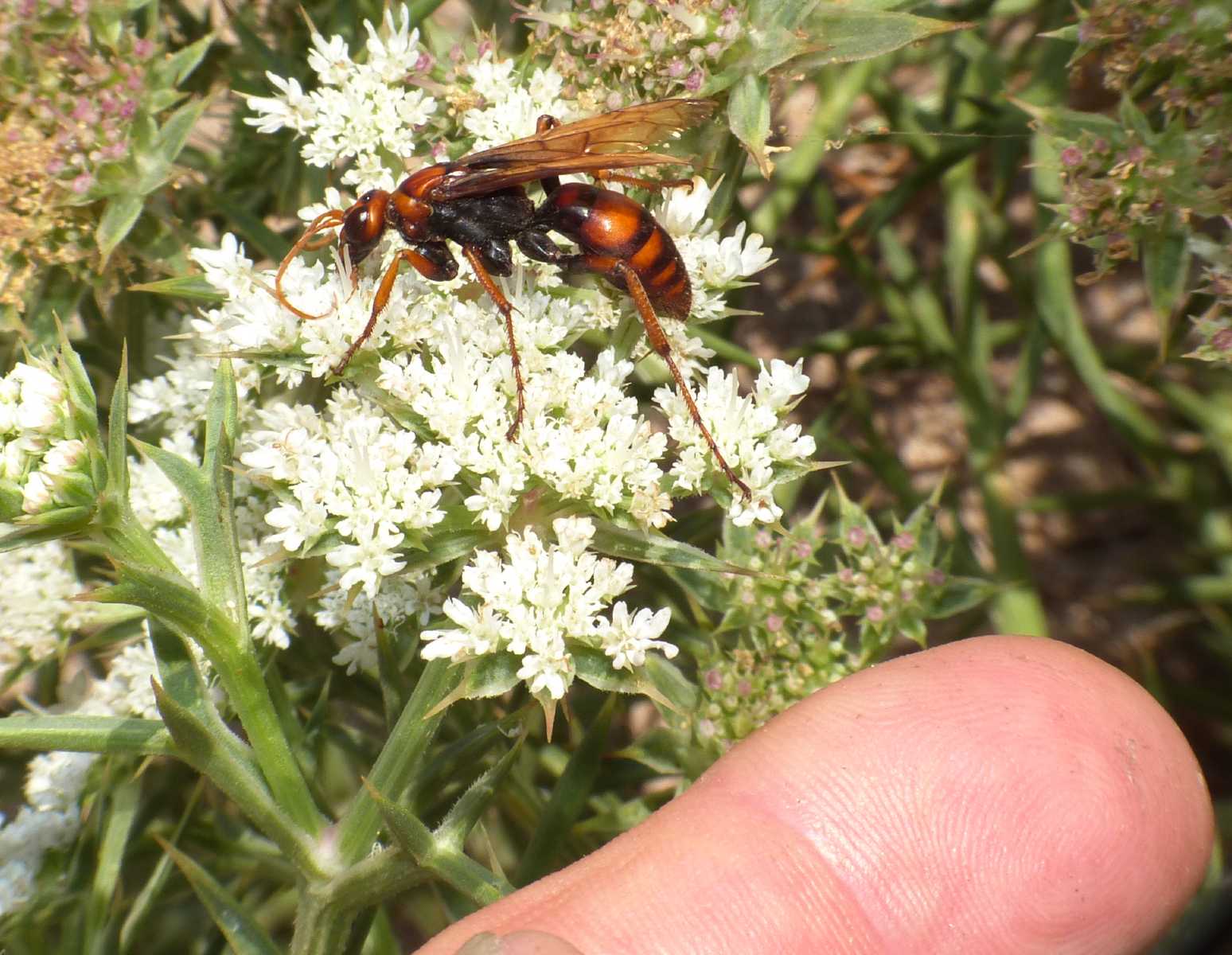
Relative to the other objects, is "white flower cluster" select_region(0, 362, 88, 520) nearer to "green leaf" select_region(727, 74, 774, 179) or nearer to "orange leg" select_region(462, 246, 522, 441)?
"orange leg" select_region(462, 246, 522, 441)

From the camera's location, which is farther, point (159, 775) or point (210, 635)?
point (159, 775)

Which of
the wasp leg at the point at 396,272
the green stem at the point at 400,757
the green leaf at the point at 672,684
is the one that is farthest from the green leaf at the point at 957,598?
the wasp leg at the point at 396,272

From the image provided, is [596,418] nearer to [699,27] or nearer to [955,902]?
[699,27]

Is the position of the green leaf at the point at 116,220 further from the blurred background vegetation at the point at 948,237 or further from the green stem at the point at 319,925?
the green stem at the point at 319,925

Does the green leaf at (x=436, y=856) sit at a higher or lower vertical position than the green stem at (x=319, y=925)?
higher

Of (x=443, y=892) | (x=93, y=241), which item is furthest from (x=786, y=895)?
(x=93, y=241)
